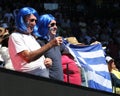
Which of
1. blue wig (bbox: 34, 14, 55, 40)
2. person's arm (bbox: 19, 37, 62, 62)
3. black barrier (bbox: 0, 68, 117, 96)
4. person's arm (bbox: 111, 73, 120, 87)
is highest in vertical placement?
blue wig (bbox: 34, 14, 55, 40)

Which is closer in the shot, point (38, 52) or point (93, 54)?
point (38, 52)

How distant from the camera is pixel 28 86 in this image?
360 centimetres

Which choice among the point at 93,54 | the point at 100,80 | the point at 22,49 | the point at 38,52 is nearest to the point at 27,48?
the point at 22,49

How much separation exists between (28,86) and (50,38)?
1084 millimetres

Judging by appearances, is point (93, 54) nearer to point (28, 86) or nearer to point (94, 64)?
point (94, 64)

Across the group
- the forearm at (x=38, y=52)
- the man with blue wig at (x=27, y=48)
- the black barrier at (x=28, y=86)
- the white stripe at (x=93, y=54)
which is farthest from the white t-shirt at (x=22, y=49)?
the white stripe at (x=93, y=54)

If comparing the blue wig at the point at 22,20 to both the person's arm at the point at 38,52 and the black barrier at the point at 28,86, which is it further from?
the black barrier at the point at 28,86

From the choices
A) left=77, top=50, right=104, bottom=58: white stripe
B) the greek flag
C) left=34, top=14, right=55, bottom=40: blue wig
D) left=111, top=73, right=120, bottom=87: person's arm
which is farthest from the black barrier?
left=111, top=73, right=120, bottom=87: person's arm

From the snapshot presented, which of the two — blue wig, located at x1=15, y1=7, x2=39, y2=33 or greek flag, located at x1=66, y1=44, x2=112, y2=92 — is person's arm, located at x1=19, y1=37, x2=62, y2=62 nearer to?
blue wig, located at x1=15, y1=7, x2=39, y2=33

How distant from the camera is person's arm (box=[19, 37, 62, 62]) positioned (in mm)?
4020

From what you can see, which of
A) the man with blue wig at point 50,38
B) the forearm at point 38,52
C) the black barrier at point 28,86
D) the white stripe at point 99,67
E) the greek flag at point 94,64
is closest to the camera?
the black barrier at point 28,86

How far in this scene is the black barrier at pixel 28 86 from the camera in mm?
3520

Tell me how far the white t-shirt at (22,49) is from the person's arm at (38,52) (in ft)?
0.17

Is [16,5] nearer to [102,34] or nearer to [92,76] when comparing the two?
[102,34]
